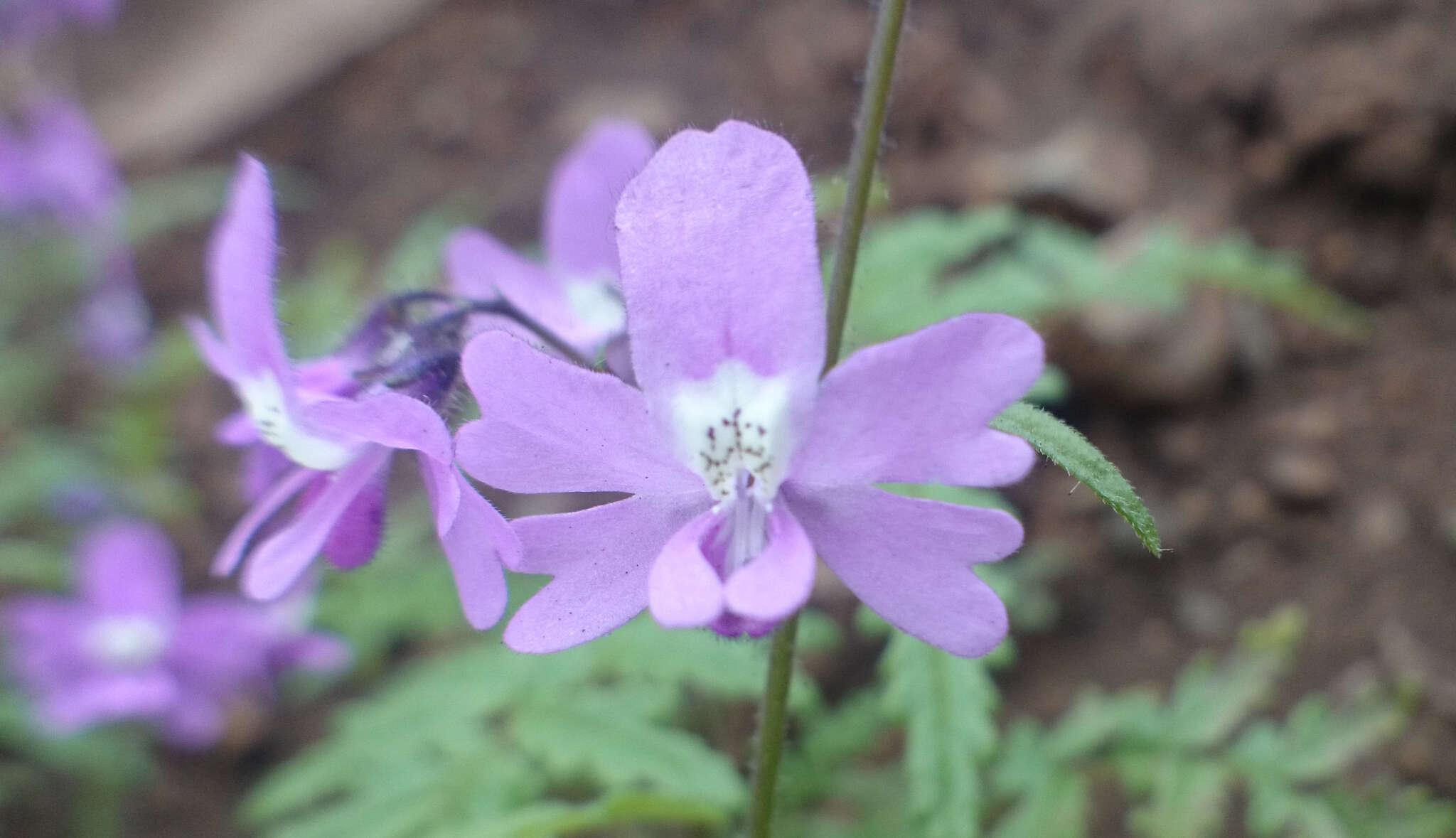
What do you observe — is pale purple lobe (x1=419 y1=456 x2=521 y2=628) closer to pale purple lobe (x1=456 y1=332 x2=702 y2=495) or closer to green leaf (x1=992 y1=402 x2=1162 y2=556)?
pale purple lobe (x1=456 y1=332 x2=702 y2=495)

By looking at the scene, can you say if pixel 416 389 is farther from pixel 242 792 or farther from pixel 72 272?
pixel 72 272

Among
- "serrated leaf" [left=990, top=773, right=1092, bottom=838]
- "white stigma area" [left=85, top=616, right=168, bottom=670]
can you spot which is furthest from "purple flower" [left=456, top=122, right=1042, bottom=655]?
"white stigma area" [left=85, top=616, right=168, bottom=670]

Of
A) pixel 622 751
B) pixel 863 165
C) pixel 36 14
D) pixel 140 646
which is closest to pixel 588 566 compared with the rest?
pixel 863 165

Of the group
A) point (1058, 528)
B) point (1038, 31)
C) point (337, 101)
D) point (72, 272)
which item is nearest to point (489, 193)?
point (337, 101)

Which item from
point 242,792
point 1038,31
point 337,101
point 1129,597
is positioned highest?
point 1038,31

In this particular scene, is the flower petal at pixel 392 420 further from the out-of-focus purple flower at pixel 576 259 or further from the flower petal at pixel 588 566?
the out-of-focus purple flower at pixel 576 259

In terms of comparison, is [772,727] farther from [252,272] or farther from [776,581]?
[252,272]
